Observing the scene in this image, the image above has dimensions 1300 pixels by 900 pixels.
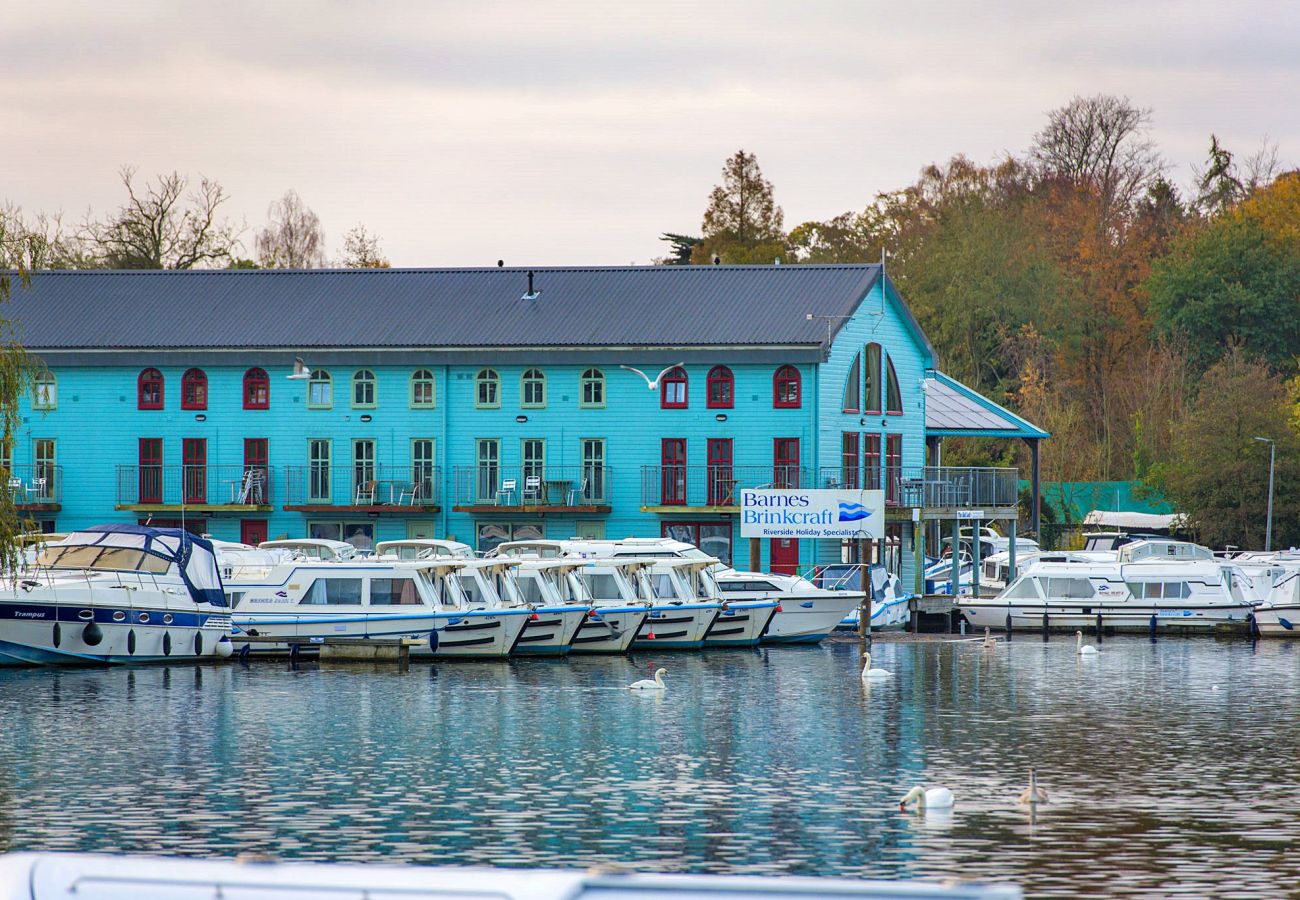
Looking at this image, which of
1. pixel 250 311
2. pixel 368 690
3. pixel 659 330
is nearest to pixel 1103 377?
pixel 659 330

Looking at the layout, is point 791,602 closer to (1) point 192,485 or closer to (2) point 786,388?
(2) point 786,388

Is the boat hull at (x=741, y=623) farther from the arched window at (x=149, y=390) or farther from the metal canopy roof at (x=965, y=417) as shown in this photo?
the arched window at (x=149, y=390)

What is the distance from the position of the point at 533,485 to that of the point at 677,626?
14.8 m

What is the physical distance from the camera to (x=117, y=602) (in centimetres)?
4388

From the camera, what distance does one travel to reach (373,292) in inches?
2820

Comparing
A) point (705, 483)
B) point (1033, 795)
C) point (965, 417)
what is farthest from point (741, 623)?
point (1033, 795)

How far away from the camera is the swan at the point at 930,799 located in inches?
958

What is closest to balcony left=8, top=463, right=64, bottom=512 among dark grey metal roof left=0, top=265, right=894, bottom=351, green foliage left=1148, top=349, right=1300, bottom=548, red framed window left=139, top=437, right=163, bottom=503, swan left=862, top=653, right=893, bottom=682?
red framed window left=139, top=437, right=163, bottom=503

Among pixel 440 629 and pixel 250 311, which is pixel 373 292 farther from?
pixel 440 629

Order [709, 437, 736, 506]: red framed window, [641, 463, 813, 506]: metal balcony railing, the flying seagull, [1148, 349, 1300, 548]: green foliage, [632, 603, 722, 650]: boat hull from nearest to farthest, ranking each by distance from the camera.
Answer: [632, 603, 722, 650]: boat hull, [709, 437, 736, 506]: red framed window, [641, 463, 813, 506]: metal balcony railing, the flying seagull, [1148, 349, 1300, 548]: green foliage

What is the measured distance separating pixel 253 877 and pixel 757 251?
95287 millimetres

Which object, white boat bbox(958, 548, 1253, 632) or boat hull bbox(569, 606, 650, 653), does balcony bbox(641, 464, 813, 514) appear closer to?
white boat bbox(958, 548, 1253, 632)

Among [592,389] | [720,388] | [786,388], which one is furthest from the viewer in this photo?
[592,389]

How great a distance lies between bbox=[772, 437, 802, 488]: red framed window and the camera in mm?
65812
